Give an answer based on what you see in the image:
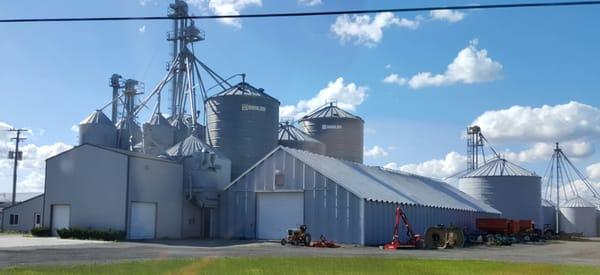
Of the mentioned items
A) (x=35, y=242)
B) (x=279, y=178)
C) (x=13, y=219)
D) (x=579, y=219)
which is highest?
(x=279, y=178)

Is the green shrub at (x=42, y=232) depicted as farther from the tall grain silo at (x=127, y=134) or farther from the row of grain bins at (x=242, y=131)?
the tall grain silo at (x=127, y=134)

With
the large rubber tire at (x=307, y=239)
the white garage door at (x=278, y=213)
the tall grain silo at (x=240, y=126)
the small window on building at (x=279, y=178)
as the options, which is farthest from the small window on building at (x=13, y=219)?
the large rubber tire at (x=307, y=239)

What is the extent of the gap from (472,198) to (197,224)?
3356 centimetres

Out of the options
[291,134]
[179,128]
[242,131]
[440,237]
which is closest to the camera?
[440,237]

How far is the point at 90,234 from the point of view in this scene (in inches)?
1736

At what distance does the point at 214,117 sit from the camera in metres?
60.2

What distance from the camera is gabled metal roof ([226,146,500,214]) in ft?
146

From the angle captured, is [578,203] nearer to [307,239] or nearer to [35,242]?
[307,239]

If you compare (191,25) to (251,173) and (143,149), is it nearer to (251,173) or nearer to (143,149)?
(143,149)

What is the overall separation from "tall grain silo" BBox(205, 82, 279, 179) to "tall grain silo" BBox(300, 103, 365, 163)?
11565 mm

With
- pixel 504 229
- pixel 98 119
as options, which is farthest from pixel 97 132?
pixel 504 229

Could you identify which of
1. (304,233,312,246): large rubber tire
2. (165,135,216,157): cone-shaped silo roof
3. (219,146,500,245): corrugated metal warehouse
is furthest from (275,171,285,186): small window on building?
(165,135,216,157): cone-shaped silo roof

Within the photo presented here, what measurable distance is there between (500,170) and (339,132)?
1902 centimetres

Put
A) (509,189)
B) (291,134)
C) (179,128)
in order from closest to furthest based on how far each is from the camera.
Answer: (291,134), (179,128), (509,189)
